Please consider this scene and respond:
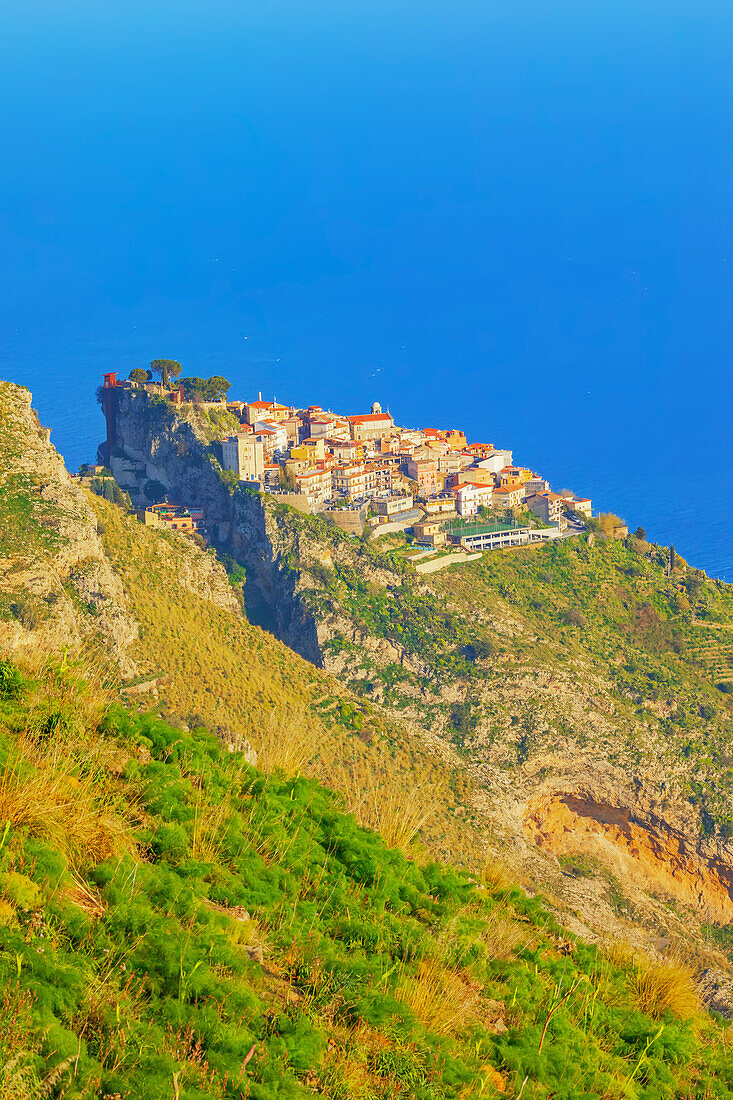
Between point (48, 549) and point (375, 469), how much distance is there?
1695cm

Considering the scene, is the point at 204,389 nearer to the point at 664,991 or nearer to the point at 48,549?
the point at 48,549

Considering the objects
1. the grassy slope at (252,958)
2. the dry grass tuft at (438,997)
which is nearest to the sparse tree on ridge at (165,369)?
the grassy slope at (252,958)

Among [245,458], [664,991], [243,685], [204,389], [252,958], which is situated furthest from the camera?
[204,389]

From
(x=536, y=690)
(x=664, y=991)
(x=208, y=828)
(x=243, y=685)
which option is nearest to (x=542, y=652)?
(x=536, y=690)

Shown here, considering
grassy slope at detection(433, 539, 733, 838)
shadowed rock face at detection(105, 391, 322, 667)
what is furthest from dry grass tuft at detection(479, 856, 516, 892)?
grassy slope at detection(433, 539, 733, 838)

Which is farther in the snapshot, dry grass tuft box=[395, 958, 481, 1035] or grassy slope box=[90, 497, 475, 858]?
grassy slope box=[90, 497, 475, 858]

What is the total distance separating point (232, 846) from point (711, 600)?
3727 centimetres

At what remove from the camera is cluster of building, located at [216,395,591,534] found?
123 feet

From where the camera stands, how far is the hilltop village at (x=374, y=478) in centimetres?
3728

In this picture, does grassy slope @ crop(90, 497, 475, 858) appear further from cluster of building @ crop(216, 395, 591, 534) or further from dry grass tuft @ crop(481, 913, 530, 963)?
dry grass tuft @ crop(481, 913, 530, 963)

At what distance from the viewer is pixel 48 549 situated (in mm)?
25656

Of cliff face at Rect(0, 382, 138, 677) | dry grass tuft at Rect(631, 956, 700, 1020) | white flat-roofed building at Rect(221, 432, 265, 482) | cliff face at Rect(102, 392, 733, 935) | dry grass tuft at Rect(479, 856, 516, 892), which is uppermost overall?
white flat-roofed building at Rect(221, 432, 265, 482)

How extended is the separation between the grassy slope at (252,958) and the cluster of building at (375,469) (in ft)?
97.5

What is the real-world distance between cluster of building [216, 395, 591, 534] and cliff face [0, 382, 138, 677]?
1039 cm
